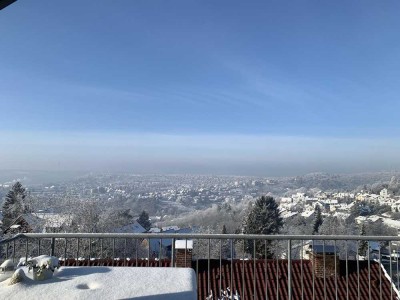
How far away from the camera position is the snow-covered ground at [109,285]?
203cm

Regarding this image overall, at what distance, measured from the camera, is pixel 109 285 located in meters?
2.21

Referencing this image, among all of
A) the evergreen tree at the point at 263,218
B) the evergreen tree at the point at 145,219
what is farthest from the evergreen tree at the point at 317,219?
the evergreen tree at the point at 145,219

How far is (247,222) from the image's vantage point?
30000mm

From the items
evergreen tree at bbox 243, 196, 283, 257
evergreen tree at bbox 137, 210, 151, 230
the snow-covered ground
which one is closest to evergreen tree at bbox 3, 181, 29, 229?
evergreen tree at bbox 137, 210, 151, 230

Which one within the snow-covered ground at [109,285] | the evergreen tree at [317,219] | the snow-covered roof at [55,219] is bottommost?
the evergreen tree at [317,219]

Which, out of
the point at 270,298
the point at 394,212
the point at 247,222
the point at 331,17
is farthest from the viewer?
the point at 394,212

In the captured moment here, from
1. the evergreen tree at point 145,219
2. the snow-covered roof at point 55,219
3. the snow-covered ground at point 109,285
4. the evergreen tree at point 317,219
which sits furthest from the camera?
the evergreen tree at point 317,219

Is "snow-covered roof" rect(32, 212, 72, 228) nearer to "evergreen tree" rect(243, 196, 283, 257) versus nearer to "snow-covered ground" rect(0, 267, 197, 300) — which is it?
"evergreen tree" rect(243, 196, 283, 257)

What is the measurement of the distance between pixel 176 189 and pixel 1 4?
118 ft

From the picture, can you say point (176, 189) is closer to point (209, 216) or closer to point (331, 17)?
point (209, 216)

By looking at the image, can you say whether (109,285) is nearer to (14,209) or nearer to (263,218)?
(14,209)

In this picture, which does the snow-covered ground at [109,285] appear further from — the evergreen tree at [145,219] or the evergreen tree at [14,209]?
the evergreen tree at [145,219]

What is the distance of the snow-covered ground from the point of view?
203 cm

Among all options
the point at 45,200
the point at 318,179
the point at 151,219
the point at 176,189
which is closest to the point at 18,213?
the point at 45,200
